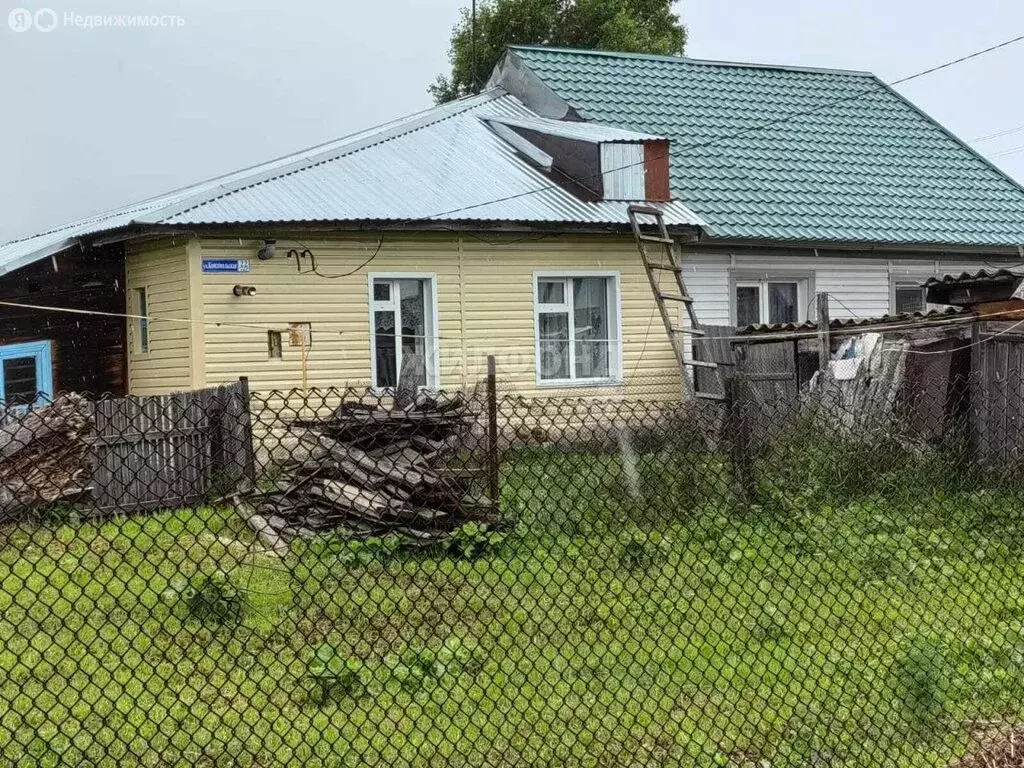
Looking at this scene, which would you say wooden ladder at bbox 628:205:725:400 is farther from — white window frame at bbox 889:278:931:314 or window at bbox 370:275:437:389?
white window frame at bbox 889:278:931:314

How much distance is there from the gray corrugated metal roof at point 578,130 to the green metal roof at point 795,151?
A: 0.86 meters

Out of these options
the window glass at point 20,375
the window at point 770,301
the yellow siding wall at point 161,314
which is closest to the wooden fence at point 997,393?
the window at point 770,301

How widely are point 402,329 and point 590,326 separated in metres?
2.64

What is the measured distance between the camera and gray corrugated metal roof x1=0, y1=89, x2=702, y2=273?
46.6 ft

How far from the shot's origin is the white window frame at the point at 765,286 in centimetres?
1755

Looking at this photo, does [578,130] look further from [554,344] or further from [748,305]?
[748,305]

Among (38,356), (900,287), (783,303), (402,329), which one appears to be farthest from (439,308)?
(900,287)

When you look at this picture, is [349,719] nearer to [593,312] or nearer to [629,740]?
[629,740]

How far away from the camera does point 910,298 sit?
19328mm

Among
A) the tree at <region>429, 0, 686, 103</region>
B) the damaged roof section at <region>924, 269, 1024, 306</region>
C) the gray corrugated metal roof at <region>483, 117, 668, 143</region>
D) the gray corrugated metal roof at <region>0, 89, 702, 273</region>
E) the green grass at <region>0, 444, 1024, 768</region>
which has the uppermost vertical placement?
the tree at <region>429, 0, 686, 103</region>

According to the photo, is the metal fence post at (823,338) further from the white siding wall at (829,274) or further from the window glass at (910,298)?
the window glass at (910,298)

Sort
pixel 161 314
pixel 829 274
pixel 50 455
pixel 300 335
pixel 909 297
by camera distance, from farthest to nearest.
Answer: pixel 909 297 < pixel 829 274 < pixel 161 314 < pixel 300 335 < pixel 50 455

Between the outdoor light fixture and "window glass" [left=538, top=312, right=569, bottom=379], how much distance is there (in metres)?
3.74

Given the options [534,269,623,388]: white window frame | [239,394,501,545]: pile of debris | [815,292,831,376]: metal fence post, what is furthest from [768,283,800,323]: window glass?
[239,394,501,545]: pile of debris
